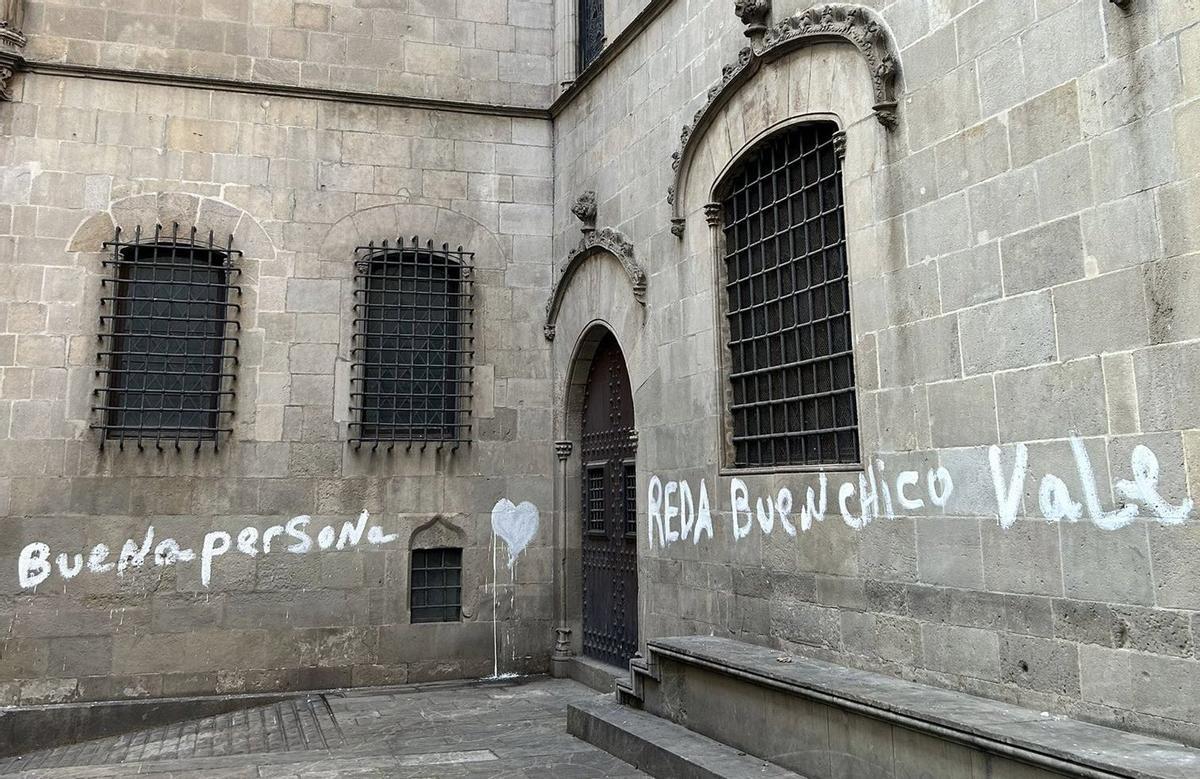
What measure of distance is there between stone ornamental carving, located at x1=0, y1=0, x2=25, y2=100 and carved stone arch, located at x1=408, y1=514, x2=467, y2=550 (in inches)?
238

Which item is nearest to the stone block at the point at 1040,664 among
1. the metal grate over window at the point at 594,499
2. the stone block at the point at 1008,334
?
the stone block at the point at 1008,334

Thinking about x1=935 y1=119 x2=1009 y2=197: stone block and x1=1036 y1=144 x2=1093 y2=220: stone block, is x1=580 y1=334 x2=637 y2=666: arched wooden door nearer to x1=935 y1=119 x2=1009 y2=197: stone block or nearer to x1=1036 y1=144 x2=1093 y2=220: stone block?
Result: x1=935 y1=119 x2=1009 y2=197: stone block

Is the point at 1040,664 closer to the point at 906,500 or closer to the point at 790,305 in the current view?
the point at 906,500

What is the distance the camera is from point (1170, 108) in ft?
13.1

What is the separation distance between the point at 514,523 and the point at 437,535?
0.86 m

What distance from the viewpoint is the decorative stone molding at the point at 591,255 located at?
332 inches

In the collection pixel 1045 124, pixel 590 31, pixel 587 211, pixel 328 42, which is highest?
pixel 590 31

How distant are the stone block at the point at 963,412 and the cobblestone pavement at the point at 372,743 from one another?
3.13 meters

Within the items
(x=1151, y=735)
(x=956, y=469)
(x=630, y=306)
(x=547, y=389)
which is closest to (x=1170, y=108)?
(x=956, y=469)

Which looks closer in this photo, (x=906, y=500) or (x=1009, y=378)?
(x=1009, y=378)

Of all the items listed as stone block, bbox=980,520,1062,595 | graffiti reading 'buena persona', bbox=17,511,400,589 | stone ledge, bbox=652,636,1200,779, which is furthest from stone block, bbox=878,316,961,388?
graffiti reading 'buena persona', bbox=17,511,400,589

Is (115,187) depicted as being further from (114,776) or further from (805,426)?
(805,426)

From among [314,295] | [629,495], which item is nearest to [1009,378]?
[629,495]

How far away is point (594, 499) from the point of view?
9852 mm
